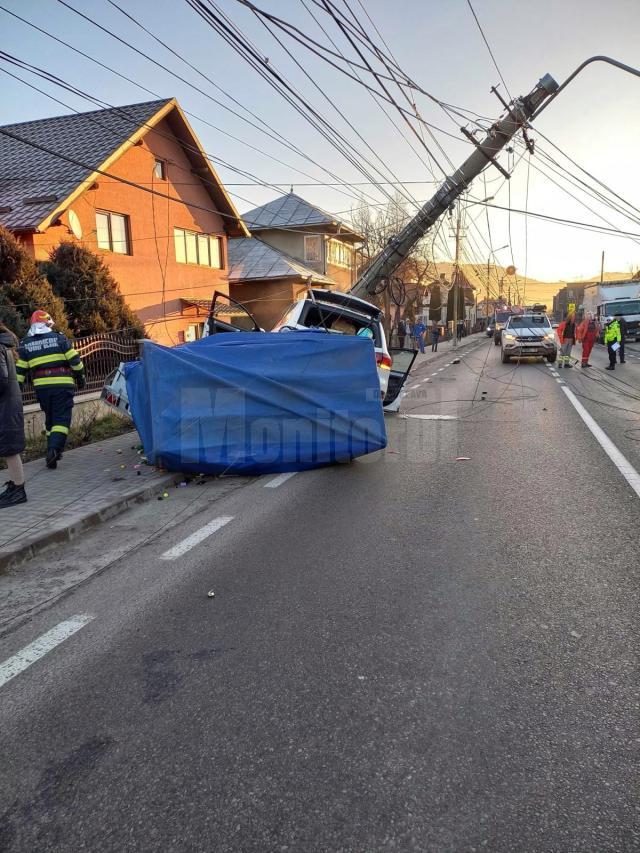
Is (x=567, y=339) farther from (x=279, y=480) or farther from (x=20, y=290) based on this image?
(x=20, y=290)

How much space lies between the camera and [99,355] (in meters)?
11.1

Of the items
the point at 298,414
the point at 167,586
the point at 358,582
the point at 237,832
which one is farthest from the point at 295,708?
the point at 298,414

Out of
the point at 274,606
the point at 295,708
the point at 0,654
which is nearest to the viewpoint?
the point at 295,708

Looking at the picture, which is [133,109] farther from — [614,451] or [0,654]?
[0,654]

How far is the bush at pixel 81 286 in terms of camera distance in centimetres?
1406

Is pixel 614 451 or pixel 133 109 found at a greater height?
pixel 133 109

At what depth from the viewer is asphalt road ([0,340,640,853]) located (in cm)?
214

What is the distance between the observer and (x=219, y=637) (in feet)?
11.3

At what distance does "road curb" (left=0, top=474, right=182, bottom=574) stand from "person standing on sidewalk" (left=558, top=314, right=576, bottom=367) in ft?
56.3

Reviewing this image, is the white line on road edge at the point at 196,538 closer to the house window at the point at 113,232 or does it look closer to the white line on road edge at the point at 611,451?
the white line on road edge at the point at 611,451

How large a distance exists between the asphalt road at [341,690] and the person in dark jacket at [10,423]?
1330 mm

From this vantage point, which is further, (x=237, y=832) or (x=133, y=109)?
→ (x=133, y=109)

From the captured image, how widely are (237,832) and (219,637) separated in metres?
1.40

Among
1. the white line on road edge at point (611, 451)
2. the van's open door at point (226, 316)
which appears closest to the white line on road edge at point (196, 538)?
the van's open door at point (226, 316)
